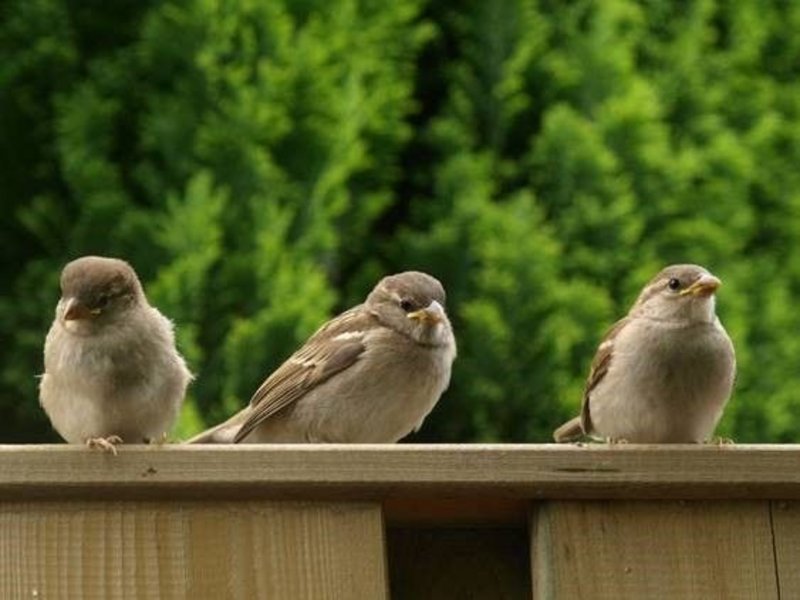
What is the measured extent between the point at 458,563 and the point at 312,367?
62.1 inches

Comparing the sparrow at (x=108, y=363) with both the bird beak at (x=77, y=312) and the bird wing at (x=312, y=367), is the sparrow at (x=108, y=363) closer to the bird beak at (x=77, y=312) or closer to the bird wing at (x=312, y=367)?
the bird beak at (x=77, y=312)

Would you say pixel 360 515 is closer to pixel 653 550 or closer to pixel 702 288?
pixel 653 550

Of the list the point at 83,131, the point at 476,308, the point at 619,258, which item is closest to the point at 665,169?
the point at 619,258

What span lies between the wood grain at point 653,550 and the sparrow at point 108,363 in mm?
1063

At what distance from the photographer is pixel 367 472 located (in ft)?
7.34

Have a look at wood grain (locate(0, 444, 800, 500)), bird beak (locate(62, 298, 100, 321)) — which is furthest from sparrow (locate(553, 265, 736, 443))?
wood grain (locate(0, 444, 800, 500))

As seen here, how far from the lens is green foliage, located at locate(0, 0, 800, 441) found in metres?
5.21

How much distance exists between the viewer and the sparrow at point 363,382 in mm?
3863

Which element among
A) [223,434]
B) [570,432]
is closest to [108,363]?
[223,434]

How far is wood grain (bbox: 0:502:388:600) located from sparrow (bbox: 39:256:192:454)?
2.82ft

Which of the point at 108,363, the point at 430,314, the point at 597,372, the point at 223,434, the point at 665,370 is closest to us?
the point at 108,363

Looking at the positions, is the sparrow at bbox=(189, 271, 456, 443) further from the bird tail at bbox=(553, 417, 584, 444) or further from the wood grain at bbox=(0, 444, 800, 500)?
the wood grain at bbox=(0, 444, 800, 500)

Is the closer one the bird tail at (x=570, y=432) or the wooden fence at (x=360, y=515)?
the wooden fence at (x=360, y=515)

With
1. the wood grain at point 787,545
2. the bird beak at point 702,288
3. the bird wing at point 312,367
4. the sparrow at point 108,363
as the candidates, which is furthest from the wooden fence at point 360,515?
the bird wing at point 312,367
